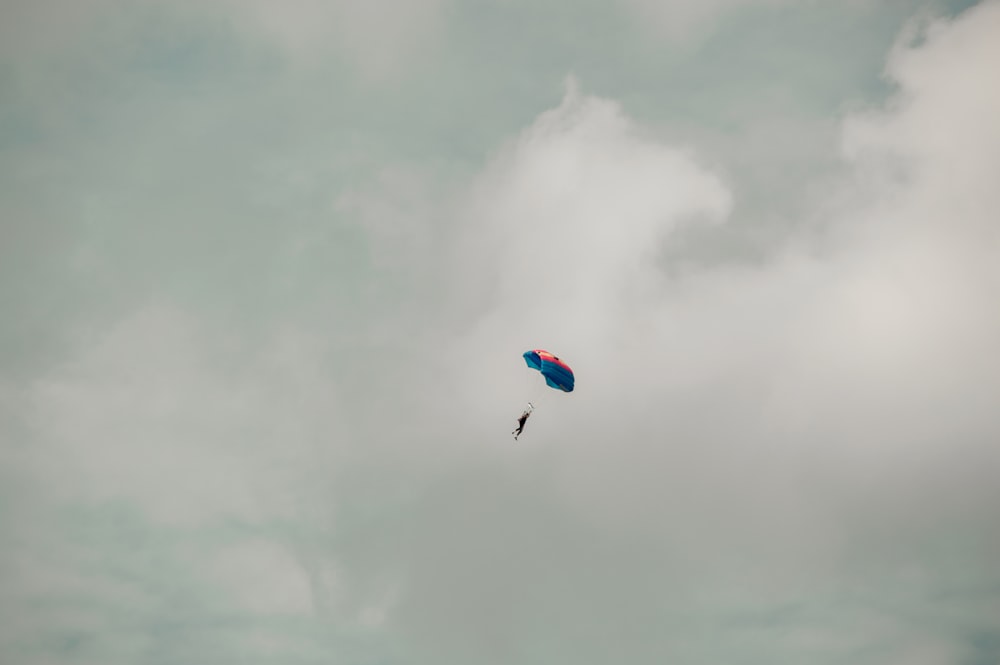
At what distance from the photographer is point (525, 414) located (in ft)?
298

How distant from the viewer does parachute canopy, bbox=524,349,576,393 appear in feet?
302

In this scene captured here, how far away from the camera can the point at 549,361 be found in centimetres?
9244

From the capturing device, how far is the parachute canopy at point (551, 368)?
3622 inches

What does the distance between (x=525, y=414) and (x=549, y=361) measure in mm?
7426

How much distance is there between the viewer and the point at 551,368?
9238cm

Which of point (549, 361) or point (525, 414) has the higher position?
point (549, 361)
